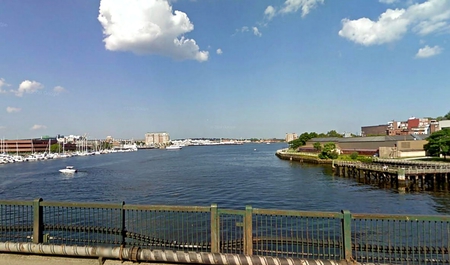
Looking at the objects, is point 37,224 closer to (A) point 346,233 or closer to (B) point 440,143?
(A) point 346,233

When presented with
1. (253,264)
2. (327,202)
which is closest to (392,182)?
(327,202)

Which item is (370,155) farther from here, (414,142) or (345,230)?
(345,230)

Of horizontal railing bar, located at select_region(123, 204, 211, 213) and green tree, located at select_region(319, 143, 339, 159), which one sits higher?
horizontal railing bar, located at select_region(123, 204, 211, 213)

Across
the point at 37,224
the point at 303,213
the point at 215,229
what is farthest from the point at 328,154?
the point at 37,224

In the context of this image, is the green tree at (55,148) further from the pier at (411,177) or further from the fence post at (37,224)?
the fence post at (37,224)

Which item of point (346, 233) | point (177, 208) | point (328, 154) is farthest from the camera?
point (328, 154)

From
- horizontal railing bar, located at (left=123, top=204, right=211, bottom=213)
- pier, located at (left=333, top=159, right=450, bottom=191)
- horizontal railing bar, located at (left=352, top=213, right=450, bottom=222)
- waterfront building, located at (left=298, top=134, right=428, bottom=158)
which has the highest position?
horizontal railing bar, located at (left=123, top=204, right=211, bottom=213)

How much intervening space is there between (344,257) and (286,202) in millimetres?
24775

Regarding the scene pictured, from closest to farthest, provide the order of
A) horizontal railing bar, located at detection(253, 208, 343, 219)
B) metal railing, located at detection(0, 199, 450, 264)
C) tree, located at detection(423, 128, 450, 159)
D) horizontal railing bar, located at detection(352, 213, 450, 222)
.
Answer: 1. horizontal railing bar, located at detection(352, 213, 450, 222)
2. horizontal railing bar, located at detection(253, 208, 343, 219)
3. metal railing, located at detection(0, 199, 450, 264)
4. tree, located at detection(423, 128, 450, 159)

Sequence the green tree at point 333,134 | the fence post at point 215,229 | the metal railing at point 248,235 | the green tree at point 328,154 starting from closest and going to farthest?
the metal railing at point 248,235, the fence post at point 215,229, the green tree at point 328,154, the green tree at point 333,134

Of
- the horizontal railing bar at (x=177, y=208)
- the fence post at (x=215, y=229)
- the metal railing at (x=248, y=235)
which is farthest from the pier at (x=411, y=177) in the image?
the horizontal railing bar at (x=177, y=208)

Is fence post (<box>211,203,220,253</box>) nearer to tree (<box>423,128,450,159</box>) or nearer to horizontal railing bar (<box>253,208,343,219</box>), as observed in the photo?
horizontal railing bar (<box>253,208,343,219</box>)

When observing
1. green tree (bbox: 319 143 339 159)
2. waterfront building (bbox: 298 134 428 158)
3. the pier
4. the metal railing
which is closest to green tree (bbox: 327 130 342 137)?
waterfront building (bbox: 298 134 428 158)

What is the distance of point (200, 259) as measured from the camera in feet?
21.2
